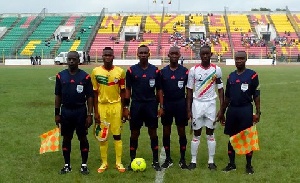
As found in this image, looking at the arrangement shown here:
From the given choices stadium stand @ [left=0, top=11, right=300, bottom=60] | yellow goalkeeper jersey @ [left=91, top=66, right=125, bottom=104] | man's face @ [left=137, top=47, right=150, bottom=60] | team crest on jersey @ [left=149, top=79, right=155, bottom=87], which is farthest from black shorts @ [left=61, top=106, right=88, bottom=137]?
stadium stand @ [left=0, top=11, right=300, bottom=60]

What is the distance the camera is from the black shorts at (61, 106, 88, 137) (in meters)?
7.00

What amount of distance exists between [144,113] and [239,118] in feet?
5.21

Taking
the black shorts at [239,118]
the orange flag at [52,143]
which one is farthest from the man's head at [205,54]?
the orange flag at [52,143]

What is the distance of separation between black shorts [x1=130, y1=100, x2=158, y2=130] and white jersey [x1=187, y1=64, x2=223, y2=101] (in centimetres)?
72

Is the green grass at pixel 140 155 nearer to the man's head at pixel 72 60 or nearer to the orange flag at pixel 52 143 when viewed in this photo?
the orange flag at pixel 52 143

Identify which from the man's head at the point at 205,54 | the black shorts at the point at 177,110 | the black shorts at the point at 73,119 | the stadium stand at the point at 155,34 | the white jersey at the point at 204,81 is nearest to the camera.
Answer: the black shorts at the point at 73,119

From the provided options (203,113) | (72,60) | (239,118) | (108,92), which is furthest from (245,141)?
(72,60)

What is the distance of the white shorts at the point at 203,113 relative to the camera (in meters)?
7.27

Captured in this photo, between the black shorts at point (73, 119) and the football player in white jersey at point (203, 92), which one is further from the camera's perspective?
the football player in white jersey at point (203, 92)

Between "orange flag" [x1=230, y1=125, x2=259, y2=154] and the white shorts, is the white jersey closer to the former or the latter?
the white shorts

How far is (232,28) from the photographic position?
64625 mm

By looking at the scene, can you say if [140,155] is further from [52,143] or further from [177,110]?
[52,143]

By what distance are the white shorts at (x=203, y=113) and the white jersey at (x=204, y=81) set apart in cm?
9

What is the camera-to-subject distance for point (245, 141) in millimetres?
7195
